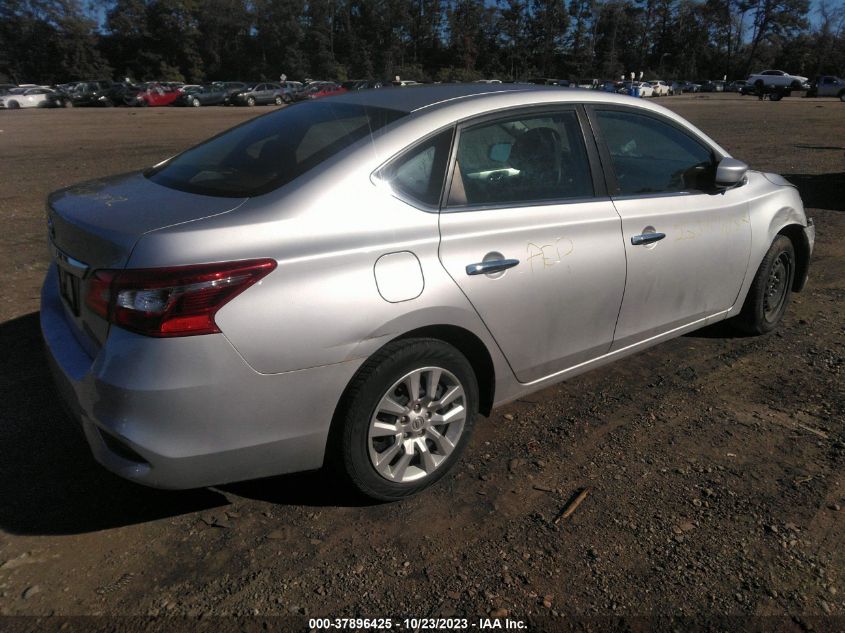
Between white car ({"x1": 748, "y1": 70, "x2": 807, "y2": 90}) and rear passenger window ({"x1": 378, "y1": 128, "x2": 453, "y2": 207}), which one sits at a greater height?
rear passenger window ({"x1": 378, "y1": 128, "x2": 453, "y2": 207})

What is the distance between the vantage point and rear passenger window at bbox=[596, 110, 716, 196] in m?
3.66

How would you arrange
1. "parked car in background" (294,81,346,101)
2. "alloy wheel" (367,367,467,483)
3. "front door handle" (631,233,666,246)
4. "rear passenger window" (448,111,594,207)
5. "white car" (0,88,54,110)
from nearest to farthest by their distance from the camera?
1. "alloy wheel" (367,367,467,483)
2. "rear passenger window" (448,111,594,207)
3. "front door handle" (631,233,666,246)
4. "white car" (0,88,54,110)
5. "parked car in background" (294,81,346,101)

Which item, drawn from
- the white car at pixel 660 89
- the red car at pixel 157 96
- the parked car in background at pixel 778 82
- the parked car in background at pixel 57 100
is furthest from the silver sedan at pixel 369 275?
the white car at pixel 660 89

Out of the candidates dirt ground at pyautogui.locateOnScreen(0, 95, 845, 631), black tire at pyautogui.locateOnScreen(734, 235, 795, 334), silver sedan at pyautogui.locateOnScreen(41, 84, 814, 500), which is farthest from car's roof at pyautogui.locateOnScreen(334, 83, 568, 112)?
black tire at pyautogui.locateOnScreen(734, 235, 795, 334)

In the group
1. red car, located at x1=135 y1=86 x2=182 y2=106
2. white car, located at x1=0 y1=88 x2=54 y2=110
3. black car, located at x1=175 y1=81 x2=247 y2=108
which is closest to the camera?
white car, located at x1=0 y1=88 x2=54 y2=110

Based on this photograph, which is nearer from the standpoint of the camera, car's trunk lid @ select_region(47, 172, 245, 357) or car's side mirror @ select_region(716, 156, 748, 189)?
car's trunk lid @ select_region(47, 172, 245, 357)

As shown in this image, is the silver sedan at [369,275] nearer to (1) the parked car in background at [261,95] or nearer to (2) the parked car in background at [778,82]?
(1) the parked car in background at [261,95]

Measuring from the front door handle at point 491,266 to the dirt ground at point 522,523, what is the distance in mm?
965

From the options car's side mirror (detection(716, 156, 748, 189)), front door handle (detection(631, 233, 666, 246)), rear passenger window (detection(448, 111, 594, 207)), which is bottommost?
front door handle (detection(631, 233, 666, 246))

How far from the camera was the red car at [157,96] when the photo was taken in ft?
149

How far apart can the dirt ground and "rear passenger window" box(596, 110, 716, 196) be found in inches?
45.9

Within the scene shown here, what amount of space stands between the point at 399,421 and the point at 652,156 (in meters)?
2.23

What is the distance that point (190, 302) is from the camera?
2.33 m

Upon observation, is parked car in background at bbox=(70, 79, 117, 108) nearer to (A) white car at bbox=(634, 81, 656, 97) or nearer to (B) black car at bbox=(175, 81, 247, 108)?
(B) black car at bbox=(175, 81, 247, 108)
